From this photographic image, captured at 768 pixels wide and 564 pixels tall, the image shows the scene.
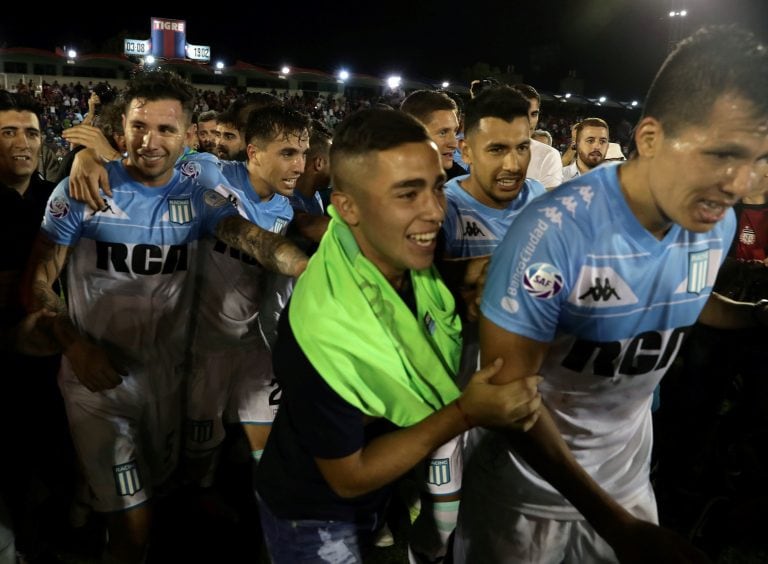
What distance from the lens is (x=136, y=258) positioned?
10.5 feet

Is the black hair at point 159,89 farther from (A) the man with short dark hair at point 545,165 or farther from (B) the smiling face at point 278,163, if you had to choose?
(A) the man with short dark hair at point 545,165

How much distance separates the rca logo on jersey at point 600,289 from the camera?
174cm

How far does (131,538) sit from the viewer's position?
3.14 meters

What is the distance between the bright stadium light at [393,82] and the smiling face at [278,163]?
53146mm

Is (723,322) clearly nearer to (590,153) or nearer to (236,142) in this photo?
(590,153)

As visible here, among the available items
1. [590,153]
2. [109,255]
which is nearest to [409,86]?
[590,153]

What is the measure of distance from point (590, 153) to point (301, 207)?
384 cm

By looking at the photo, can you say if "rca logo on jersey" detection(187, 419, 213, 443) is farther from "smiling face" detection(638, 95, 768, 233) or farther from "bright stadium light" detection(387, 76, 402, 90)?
"bright stadium light" detection(387, 76, 402, 90)

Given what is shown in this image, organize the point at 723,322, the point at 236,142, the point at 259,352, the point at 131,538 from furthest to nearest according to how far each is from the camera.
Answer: the point at 236,142, the point at 259,352, the point at 131,538, the point at 723,322

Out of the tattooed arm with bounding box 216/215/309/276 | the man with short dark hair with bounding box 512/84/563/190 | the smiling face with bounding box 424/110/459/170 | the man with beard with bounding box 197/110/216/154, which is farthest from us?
the man with beard with bounding box 197/110/216/154

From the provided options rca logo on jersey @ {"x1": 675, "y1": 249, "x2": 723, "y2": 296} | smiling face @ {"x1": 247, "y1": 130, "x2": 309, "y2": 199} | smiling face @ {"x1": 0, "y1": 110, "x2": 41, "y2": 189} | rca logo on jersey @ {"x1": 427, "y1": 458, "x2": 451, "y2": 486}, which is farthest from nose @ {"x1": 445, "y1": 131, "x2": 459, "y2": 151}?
smiling face @ {"x1": 0, "y1": 110, "x2": 41, "y2": 189}

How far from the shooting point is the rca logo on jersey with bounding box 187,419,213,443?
415cm

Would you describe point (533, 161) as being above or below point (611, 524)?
above

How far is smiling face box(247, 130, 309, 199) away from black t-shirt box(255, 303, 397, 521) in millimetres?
2343
